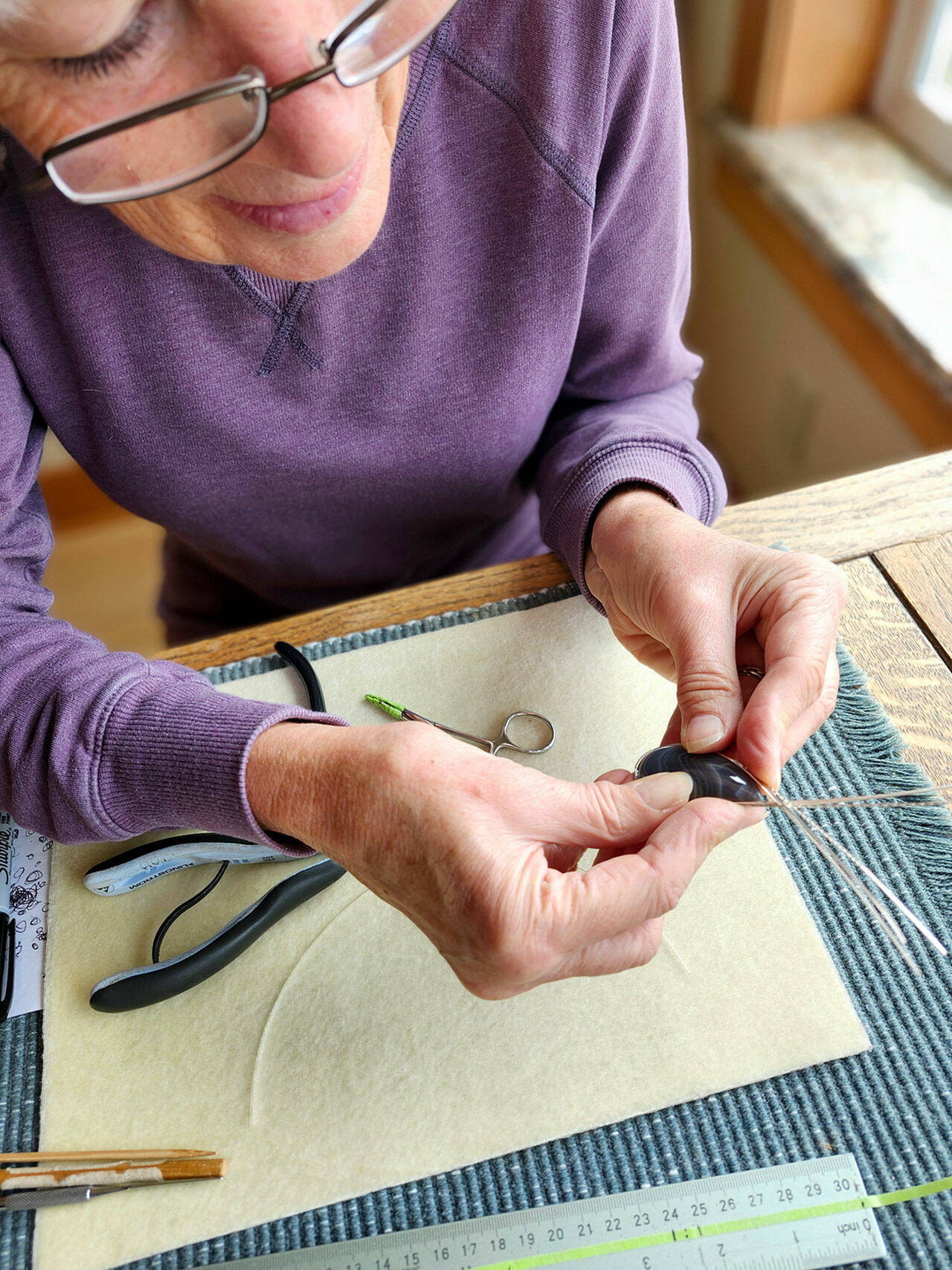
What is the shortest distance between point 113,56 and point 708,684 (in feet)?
1.69

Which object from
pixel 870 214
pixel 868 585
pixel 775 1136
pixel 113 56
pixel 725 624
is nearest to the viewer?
pixel 113 56

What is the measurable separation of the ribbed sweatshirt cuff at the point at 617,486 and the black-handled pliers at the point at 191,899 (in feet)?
1.12

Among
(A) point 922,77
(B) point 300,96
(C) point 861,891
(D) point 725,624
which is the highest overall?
(B) point 300,96

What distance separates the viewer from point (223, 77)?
1.71 feet

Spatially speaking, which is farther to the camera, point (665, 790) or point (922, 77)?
point (922, 77)

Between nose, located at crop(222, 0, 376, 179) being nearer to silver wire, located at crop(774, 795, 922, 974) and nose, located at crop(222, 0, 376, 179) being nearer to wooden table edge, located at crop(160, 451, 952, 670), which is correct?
wooden table edge, located at crop(160, 451, 952, 670)

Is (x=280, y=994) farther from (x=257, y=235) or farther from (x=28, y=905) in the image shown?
(x=257, y=235)

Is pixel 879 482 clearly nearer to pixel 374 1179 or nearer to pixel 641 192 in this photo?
pixel 641 192

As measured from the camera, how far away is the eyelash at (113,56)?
49 centimetres

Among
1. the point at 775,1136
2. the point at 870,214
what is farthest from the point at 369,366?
the point at 870,214

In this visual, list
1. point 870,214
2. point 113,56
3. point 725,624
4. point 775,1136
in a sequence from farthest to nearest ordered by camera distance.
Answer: point 870,214 < point 725,624 < point 775,1136 < point 113,56

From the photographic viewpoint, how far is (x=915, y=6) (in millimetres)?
1644

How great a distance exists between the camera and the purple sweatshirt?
→ 2.29 ft

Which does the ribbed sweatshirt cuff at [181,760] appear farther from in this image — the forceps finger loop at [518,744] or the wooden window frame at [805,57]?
the wooden window frame at [805,57]
